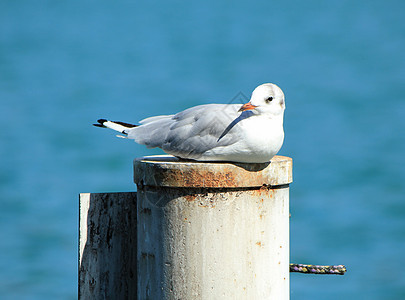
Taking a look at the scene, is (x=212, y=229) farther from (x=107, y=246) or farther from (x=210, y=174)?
(x=107, y=246)

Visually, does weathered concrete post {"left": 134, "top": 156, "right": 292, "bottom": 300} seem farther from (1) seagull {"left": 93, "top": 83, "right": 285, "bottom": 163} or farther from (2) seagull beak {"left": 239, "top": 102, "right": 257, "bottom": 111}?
(2) seagull beak {"left": 239, "top": 102, "right": 257, "bottom": 111}

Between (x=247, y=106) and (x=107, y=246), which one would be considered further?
(x=107, y=246)

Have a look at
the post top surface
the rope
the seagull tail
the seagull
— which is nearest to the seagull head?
the seagull

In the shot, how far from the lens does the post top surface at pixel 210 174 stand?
391 cm

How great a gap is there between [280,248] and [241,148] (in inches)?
27.9

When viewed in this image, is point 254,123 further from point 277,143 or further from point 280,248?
point 280,248

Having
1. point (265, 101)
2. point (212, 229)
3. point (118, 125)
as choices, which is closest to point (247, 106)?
point (265, 101)

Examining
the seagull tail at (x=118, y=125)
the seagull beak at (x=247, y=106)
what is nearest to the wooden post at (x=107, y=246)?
the seagull tail at (x=118, y=125)

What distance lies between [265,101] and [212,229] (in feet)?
2.91

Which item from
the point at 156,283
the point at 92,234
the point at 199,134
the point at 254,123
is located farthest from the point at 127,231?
the point at 254,123

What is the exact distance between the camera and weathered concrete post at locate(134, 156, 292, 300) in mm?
3908

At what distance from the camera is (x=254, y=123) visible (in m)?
4.10

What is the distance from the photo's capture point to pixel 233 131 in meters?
4.09

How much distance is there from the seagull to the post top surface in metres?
0.08
